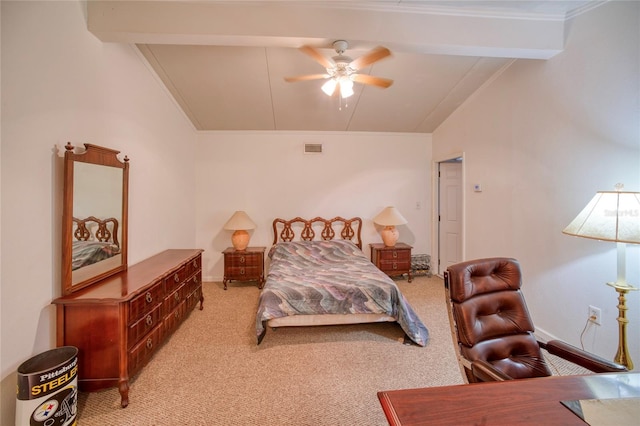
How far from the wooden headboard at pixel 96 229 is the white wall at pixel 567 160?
169 inches

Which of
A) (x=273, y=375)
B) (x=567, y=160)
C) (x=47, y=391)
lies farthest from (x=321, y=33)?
(x=47, y=391)

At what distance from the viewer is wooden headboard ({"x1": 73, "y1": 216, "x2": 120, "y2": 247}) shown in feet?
6.62

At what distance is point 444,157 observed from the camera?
454 cm

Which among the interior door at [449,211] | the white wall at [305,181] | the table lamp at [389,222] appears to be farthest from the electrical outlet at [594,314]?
the white wall at [305,181]

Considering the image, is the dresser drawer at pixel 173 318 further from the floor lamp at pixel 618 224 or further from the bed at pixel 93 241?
the floor lamp at pixel 618 224

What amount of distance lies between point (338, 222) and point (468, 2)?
341 cm

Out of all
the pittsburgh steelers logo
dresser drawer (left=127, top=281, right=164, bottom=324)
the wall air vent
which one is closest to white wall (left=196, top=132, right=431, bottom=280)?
the wall air vent

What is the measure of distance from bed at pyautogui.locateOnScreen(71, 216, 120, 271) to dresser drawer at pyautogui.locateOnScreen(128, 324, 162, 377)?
30.2 inches

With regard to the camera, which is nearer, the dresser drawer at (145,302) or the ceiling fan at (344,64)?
the dresser drawer at (145,302)

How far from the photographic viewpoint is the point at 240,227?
4203mm

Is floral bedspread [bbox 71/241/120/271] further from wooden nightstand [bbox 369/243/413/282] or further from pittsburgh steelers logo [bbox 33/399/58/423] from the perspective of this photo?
wooden nightstand [bbox 369/243/413/282]

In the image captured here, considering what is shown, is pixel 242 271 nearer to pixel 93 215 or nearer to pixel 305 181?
pixel 305 181

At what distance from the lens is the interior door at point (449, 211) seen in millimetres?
4730

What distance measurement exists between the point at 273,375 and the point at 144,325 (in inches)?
45.2
